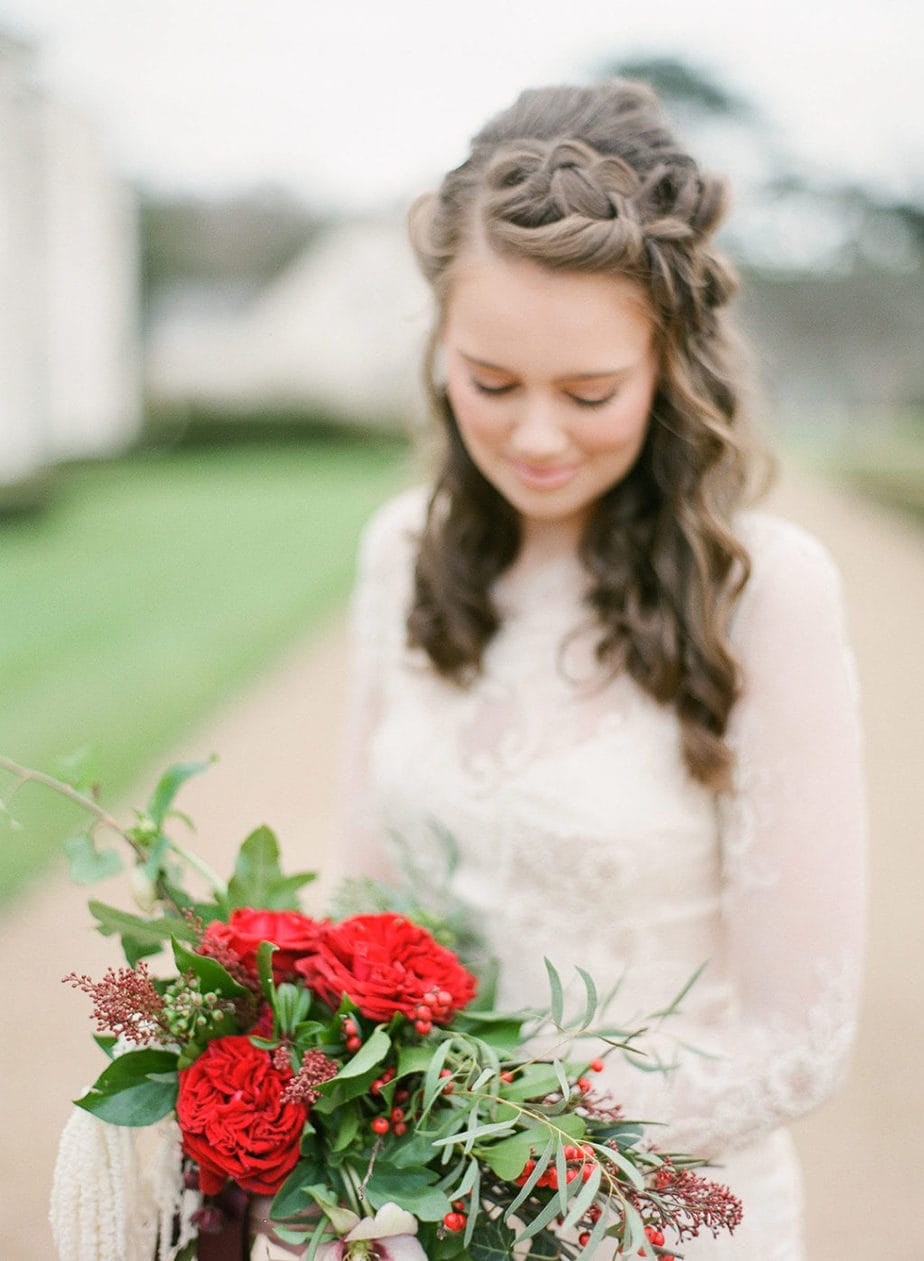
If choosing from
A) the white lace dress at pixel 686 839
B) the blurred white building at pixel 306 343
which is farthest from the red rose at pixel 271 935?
the blurred white building at pixel 306 343

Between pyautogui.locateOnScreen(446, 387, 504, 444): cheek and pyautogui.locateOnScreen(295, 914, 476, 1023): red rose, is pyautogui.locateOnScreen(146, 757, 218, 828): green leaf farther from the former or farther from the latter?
pyautogui.locateOnScreen(446, 387, 504, 444): cheek

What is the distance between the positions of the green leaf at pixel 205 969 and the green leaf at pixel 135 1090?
0.32ft

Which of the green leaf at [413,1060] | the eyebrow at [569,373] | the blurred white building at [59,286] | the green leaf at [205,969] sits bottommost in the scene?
the blurred white building at [59,286]

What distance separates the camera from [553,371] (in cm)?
175

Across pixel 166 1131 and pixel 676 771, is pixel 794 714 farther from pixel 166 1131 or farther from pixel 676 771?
pixel 166 1131

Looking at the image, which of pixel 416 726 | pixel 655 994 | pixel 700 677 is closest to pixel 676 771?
pixel 700 677

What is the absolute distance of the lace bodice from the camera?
1.76m

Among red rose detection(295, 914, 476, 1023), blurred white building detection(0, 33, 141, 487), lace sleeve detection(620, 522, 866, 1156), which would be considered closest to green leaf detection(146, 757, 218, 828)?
red rose detection(295, 914, 476, 1023)

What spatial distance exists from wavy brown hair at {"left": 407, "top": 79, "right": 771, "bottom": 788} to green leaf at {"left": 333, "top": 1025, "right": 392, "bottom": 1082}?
77 centimetres

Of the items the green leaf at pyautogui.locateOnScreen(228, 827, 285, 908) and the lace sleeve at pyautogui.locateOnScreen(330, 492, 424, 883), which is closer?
the green leaf at pyautogui.locateOnScreen(228, 827, 285, 908)

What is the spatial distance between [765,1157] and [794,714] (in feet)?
2.35

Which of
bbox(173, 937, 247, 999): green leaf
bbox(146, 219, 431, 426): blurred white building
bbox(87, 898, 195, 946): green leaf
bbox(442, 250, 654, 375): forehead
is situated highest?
bbox(442, 250, 654, 375): forehead

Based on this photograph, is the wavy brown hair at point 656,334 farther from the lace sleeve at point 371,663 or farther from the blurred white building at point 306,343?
the blurred white building at point 306,343

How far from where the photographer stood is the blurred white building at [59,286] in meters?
20.1
